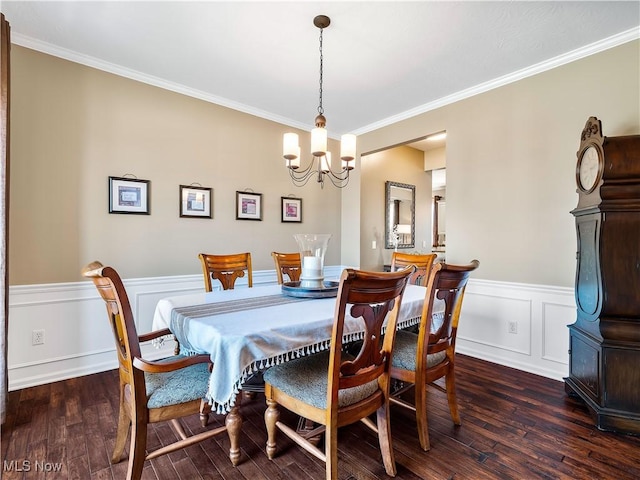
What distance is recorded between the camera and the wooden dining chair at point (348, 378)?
1.29 meters

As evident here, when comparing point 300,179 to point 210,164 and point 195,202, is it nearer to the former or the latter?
point 210,164

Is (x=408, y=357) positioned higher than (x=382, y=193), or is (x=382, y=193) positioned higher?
(x=382, y=193)

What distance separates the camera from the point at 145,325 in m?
3.02

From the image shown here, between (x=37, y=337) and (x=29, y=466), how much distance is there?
1.28m

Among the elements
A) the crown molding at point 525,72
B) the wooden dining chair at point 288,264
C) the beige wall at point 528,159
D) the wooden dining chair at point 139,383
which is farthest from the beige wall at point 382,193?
the wooden dining chair at point 139,383

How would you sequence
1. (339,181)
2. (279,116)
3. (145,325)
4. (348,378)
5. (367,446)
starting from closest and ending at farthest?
(348,378) → (367,446) → (145,325) → (279,116) → (339,181)

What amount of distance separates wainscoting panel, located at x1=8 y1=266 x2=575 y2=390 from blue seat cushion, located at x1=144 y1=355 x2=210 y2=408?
63.1 inches

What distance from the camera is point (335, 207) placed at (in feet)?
15.2

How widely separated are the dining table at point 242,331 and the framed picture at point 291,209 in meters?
2.09

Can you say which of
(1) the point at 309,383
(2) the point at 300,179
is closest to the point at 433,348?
(1) the point at 309,383

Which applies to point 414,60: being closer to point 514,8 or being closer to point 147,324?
point 514,8

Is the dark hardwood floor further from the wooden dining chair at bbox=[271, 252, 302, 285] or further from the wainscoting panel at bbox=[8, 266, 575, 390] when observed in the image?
the wooden dining chair at bbox=[271, 252, 302, 285]

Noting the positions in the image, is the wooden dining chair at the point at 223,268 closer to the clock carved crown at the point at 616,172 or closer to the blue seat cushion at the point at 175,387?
the blue seat cushion at the point at 175,387

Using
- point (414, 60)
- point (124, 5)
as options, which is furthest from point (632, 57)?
point (124, 5)
